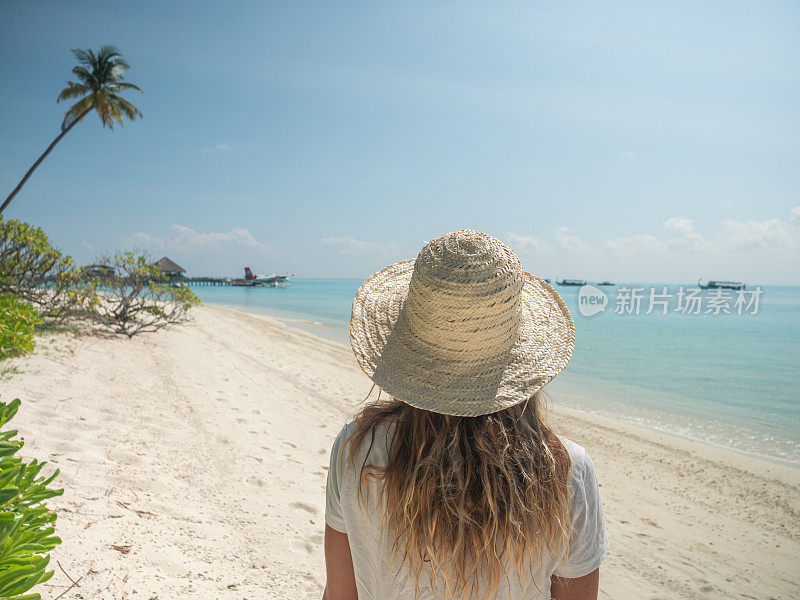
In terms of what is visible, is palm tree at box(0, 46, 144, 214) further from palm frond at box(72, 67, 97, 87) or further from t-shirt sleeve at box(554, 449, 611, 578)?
t-shirt sleeve at box(554, 449, 611, 578)

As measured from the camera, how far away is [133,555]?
2223 millimetres

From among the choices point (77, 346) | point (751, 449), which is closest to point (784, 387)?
point (751, 449)

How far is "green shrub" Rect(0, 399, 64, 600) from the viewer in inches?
45.1

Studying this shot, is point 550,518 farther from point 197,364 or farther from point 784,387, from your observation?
point 784,387

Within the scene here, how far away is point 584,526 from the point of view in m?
1.07

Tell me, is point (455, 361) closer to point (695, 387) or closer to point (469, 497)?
point (469, 497)

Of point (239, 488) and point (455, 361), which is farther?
point (239, 488)

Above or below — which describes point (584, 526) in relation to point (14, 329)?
above

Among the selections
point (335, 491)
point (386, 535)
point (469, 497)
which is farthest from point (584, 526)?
point (335, 491)

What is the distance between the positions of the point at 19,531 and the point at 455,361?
1318mm

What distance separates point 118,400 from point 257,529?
251 centimetres

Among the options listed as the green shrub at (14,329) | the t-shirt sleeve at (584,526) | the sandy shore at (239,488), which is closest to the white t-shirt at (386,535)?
the t-shirt sleeve at (584,526)

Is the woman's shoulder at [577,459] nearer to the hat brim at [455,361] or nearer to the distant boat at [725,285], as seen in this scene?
the hat brim at [455,361]

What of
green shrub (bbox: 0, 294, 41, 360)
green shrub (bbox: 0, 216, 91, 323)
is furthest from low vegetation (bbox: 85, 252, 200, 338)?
green shrub (bbox: 0, 294, 41, 360)
